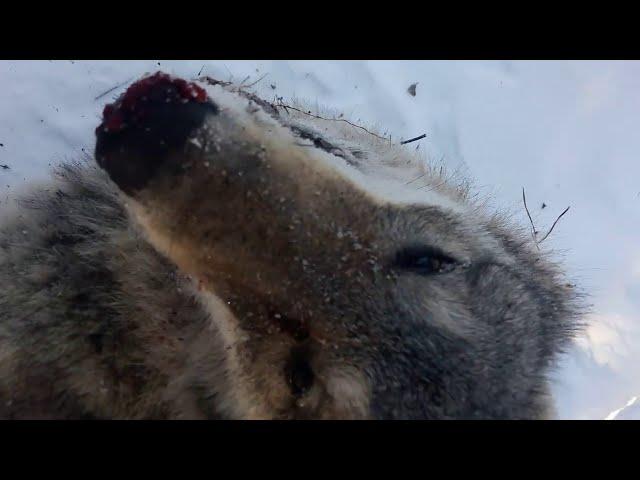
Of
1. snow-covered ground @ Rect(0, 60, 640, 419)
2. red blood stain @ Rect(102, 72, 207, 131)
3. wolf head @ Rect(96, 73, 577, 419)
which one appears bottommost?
wolf head @ Rect(96, 73, 577, 419)

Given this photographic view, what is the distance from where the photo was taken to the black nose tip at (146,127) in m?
2.13

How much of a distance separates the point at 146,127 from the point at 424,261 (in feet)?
4.03

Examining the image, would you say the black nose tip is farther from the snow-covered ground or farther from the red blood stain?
the snow-covered ground

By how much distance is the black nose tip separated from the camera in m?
2.13

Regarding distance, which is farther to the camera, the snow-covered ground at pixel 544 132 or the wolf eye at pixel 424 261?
the snow-covered ground at pixel 544 132

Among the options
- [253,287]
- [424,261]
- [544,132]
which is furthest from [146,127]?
[544,132]

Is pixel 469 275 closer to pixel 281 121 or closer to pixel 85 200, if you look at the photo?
pixel 281 121

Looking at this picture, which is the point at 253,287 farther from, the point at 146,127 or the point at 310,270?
the point at 146,127

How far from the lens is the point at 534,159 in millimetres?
4977

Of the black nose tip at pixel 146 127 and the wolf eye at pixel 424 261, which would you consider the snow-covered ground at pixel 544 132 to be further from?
the black nose tip at pixel 146 127

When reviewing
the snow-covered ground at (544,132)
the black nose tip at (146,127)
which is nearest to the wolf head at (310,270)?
the black nose tip at (146,127)

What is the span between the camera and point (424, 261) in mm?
2607

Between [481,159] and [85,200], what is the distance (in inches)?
121

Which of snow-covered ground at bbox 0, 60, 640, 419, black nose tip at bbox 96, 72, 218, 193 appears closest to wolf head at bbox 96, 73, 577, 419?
black nose tip at bbox 96, 72, 218, 193
